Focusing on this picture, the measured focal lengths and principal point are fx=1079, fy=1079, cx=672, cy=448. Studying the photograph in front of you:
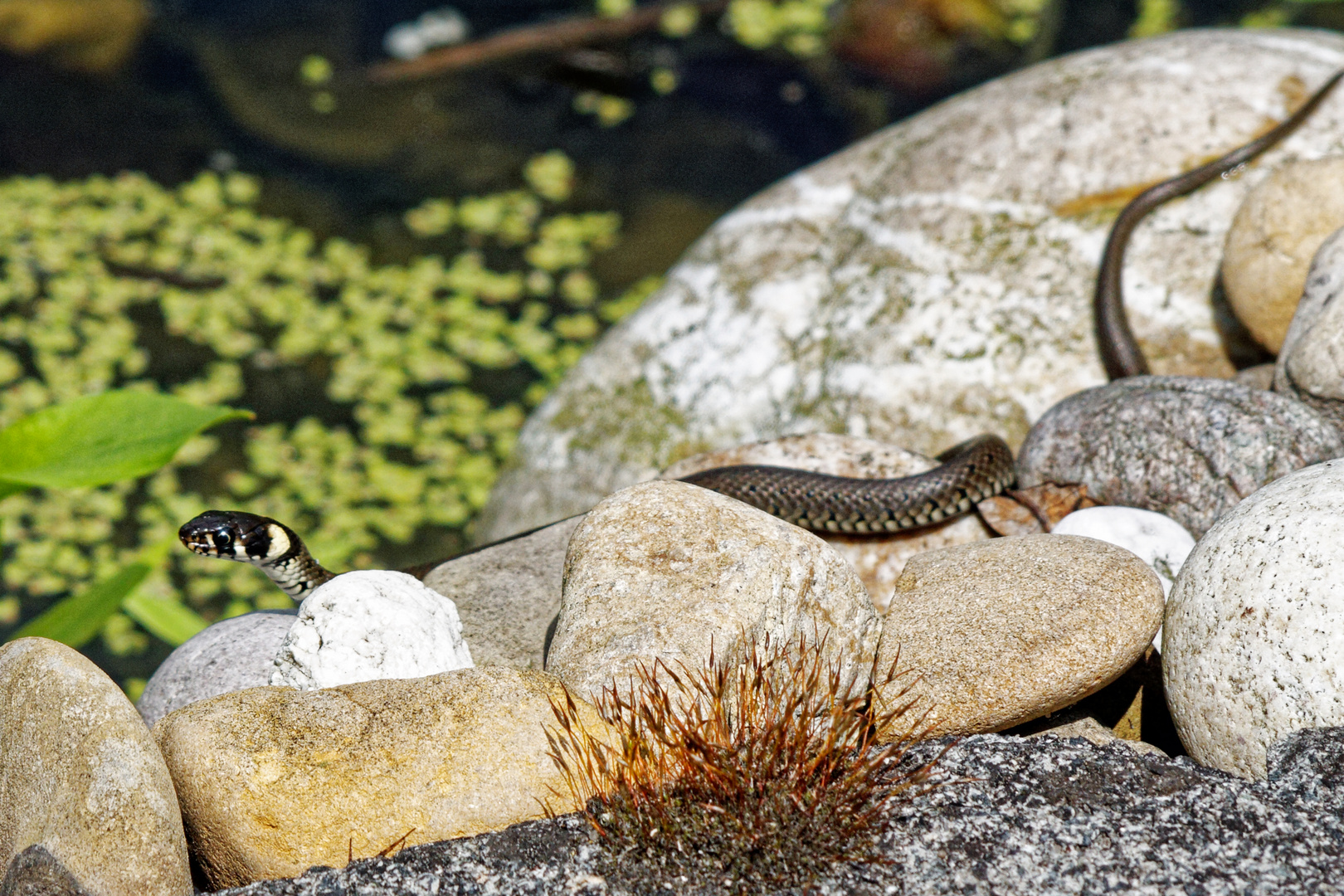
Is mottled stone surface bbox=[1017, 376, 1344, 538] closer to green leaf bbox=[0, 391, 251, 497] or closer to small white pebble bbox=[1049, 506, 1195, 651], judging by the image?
small white pebble bbox=[1049, 506, 1195, 651]

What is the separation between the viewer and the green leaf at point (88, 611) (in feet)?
16.8

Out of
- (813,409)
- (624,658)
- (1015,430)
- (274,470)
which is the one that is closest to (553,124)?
(274,470)

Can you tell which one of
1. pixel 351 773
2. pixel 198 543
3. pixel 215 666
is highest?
pixel 351 773

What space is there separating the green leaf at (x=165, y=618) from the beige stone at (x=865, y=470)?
8.89 ft

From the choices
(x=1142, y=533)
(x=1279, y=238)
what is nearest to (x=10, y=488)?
(x=1142, y=533)

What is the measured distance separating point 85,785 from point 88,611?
2252 millimetres

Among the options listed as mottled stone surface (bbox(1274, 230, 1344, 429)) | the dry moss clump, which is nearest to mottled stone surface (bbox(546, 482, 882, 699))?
the dry moss clump

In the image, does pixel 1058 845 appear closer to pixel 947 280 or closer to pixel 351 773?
pixel 351 773

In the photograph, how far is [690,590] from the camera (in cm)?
375

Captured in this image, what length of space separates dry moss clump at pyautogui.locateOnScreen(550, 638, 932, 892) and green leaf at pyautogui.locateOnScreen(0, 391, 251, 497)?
2329 mm

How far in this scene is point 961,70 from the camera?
1204cm

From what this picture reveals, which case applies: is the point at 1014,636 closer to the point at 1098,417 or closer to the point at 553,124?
the point at 1098,417

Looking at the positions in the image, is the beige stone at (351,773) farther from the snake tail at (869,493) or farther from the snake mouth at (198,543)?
the snake tail at (869,493)

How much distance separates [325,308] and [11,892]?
7.45m
